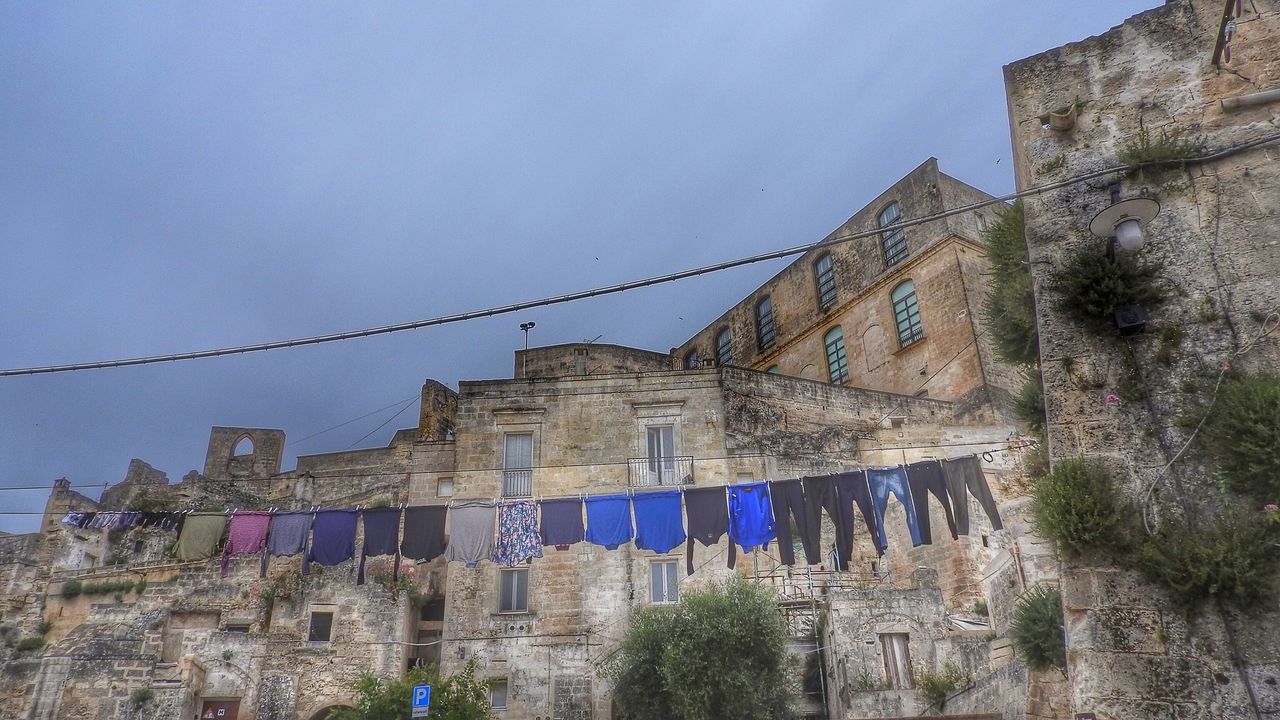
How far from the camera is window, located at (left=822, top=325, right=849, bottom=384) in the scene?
30.8 meters

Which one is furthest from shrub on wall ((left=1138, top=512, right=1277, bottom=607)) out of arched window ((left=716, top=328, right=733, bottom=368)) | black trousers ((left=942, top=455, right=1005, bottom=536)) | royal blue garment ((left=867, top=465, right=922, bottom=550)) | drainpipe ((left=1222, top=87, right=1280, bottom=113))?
arched window ((left=716, top=328, right=733, bottom=368))

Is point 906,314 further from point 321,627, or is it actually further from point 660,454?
point 321,627

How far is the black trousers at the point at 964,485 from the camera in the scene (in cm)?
1299

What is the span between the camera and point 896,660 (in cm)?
1728

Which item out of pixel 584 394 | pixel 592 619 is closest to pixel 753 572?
pixel 592 619

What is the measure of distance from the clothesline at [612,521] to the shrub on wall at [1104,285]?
203 inches

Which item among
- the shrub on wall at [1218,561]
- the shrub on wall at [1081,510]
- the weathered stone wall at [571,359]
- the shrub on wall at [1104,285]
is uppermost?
the weathered stone wall at [571,359]

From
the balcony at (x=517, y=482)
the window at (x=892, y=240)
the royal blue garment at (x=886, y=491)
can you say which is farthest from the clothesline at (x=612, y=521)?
the window at (x=892, y=240)

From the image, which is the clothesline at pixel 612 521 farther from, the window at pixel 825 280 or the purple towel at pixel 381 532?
the window at pixel 825 280

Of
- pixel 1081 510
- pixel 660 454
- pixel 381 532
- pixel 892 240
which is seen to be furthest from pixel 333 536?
pixel 892 240

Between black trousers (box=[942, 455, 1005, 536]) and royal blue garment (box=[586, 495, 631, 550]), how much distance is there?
226 inches

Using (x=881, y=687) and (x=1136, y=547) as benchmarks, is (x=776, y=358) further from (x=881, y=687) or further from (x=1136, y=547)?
(x=1136, y=547)

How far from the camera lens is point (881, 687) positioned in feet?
55.0

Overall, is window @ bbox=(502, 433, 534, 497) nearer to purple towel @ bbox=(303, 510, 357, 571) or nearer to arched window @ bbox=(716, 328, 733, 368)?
purple towel @ bbox=(303, 510, 357, 571)
